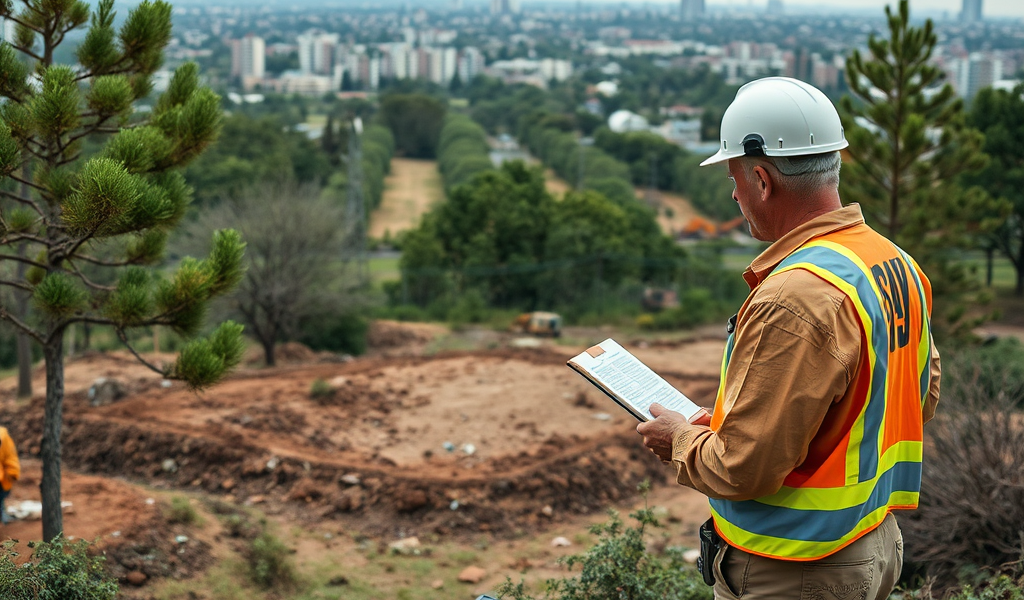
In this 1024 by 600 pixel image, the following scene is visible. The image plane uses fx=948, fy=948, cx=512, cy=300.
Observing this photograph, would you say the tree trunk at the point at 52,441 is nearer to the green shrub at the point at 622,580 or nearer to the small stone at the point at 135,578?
the small stone at the point at 135,578

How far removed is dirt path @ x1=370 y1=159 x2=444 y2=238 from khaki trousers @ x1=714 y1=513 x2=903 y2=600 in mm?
55687

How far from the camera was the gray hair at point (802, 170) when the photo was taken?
2604 millimetres

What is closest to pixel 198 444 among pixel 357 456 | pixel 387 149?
pixel 357 456

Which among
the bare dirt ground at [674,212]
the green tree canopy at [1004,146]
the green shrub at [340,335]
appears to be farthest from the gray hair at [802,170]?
the bare dirt ground at [674,212]

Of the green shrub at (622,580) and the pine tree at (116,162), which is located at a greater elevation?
the pine tree at (116,162)

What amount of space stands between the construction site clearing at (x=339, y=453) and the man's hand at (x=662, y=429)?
536cm

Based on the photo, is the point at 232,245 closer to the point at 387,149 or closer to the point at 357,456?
the point at 357,456

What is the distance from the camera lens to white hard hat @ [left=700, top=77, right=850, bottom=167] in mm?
2582

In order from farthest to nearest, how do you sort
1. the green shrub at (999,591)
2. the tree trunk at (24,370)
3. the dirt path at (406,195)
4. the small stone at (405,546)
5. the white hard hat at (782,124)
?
the dirt path at (406,195) < the tree trunk at (24,370) < the small stone at (405,546) < the green shrub at (999,591) < the white hard hat at (782,124)

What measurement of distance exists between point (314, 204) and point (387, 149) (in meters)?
64.8

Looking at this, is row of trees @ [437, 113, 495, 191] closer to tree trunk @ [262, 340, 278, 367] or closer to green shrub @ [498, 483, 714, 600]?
tree trunk @ [262, 340, 278, 367]

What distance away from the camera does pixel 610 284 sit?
3269cm

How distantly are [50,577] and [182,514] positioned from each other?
4.51 metres

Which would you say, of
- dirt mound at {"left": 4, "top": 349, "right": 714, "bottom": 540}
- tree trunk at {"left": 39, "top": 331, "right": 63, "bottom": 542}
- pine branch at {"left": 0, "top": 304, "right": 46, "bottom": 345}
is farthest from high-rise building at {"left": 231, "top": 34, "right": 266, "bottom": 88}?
pine branch at {"left": 0, "top": 304, "right": 46, "bottom": 345}
